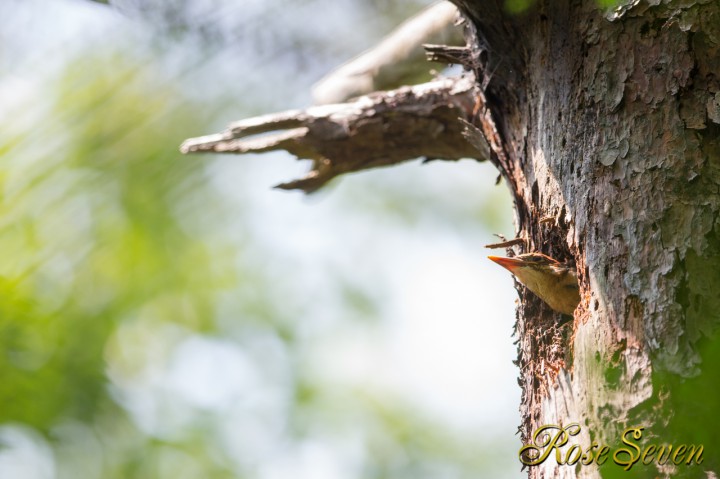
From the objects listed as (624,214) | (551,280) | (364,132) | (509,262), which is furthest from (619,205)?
(364,132)

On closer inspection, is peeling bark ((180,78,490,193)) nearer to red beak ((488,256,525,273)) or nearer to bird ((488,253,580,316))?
red beak ((488,256,525,273))

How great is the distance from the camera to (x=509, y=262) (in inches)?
104

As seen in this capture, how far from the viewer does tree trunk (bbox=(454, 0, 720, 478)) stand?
6.18 feet

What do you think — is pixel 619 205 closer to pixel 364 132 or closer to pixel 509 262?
pixel 509 262

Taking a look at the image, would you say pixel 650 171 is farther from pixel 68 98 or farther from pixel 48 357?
pixel 48 357

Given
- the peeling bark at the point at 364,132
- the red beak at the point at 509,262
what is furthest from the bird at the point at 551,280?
the peeling bark at the point at 364,132

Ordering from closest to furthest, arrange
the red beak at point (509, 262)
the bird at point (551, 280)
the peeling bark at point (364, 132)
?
the bird at point (551, 280) → the red beak at point (509, 262) → the peeling bark at point (364, 132)

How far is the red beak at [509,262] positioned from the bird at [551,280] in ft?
0.05

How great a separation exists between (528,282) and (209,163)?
1.98m

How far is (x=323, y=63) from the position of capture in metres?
4.20

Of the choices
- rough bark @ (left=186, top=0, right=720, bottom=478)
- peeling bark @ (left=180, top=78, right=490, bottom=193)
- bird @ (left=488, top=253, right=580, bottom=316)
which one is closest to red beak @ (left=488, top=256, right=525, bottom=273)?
bird @ (left=488, top=253, right=580, bottom=316)

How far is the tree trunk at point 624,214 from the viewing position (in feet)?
6.18

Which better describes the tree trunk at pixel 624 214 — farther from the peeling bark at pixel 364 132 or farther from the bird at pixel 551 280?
the peeling bark at pixel 364 132

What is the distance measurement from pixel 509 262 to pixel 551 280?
236 mm
